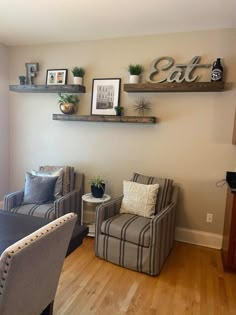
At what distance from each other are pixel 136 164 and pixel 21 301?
93.6 inches

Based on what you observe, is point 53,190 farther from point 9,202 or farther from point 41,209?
point 9,202

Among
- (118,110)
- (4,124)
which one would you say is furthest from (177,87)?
(4,124)

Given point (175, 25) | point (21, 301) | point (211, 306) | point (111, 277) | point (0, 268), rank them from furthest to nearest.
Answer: point (175, 25)
point (111, 277)
point (211, 306)
point (21, 301)
point (0, 268)

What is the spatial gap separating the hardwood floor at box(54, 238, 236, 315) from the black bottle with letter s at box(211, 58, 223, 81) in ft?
6.50

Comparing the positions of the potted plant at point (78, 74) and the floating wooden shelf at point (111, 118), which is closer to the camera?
the floating wooden shelf at point (111, 118)

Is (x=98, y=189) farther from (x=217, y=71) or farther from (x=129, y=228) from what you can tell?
(x=217, y=71)

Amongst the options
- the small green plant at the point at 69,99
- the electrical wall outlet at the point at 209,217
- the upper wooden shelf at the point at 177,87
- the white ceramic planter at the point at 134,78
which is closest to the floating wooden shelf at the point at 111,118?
the small green plant at the point at 69,99

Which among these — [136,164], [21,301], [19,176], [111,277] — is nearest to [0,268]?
[21,301]

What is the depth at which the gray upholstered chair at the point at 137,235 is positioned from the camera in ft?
7.67

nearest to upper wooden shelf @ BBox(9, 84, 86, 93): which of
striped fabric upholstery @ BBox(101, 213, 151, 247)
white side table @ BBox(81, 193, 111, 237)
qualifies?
white side table @ BBox(81, 193, 111, 237)

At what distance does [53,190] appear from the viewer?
3.04 m

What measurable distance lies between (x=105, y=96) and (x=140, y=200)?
4.72ft

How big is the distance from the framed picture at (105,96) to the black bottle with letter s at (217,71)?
114cm

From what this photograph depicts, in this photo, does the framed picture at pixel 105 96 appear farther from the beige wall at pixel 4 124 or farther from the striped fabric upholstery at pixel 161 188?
the beige wall at pixel 4 124
